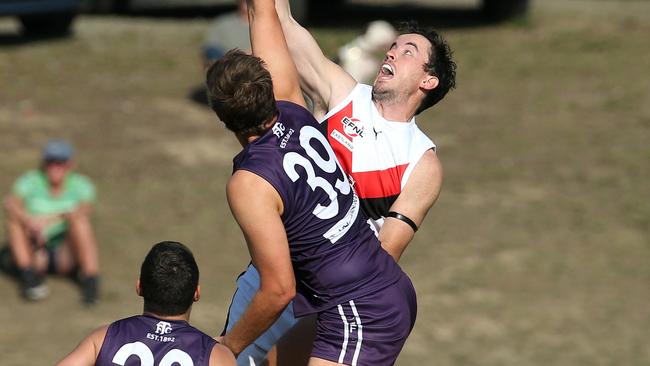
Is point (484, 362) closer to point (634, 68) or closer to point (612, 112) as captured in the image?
point (612, 112)

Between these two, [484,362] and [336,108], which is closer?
[336,108]

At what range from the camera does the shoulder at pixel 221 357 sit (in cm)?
457

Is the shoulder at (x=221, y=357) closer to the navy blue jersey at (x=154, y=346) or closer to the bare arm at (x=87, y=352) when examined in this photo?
the navy blue jersey at (x=154, y=346)

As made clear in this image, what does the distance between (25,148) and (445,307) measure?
5.06 metres

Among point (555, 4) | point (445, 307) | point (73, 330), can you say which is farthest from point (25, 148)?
point (555, 4)

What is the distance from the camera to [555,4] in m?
20.0

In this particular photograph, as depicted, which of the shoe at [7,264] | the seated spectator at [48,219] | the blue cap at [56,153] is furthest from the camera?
the shoe at [7,264]

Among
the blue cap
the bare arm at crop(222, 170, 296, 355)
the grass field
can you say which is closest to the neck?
the bare arm at crop(222, 170, 296, 355)

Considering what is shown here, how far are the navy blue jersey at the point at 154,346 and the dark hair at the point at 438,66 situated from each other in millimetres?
1565

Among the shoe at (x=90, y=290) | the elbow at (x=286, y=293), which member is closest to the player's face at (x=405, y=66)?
the elbow at (x=286, y=293)

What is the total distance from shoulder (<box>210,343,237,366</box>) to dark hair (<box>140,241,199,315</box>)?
0.20 metres

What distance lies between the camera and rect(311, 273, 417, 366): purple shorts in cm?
479

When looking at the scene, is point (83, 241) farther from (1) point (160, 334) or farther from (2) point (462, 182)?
(1) point (160, 334)

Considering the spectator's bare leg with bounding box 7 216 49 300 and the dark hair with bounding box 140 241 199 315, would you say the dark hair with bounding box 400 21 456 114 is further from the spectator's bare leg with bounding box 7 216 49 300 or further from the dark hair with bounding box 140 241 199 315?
the spectator's bare leg with bounding box 7 216 49 300
